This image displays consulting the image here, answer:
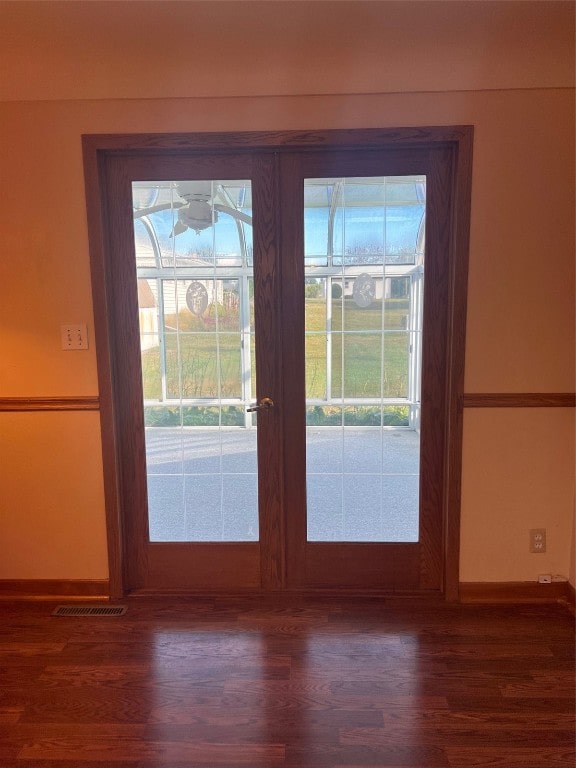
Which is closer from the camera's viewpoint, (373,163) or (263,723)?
(263,723)

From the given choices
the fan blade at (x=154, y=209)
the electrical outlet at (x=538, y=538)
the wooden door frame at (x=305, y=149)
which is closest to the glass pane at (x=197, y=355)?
the fan blade at (x=154, y=209)

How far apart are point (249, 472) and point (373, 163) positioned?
1523mm

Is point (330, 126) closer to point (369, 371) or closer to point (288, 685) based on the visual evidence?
point (369, 371)

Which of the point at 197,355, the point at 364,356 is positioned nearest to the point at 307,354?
the point at 364,356

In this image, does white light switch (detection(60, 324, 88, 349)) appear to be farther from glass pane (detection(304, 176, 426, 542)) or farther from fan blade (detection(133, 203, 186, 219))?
glass pane (detection(304, 176, 426, 542))

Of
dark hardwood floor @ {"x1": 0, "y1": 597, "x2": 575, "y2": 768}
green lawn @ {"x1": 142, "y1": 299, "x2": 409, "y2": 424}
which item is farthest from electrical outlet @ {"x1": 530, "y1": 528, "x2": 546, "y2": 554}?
green lawn @ {"x1": 142, "y1": 299, "x2": 409, "y2": 424}

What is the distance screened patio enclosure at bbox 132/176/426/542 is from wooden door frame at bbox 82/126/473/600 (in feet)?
0.46

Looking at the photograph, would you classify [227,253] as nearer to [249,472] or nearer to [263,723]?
[249,472]

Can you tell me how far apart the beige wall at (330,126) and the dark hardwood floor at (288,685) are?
1.14 feet

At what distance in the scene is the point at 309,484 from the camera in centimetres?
235

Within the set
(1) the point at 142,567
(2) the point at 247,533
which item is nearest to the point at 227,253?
(2) the point at 247,533

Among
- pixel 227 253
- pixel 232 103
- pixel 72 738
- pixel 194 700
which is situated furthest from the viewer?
pixel 227 253

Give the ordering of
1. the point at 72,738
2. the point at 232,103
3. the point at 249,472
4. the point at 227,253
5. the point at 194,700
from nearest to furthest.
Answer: the point at 72,738
the point at 194,700
the point at 232,103
the point at 227,253
the point at 249,472

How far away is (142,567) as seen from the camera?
94.7 inches
